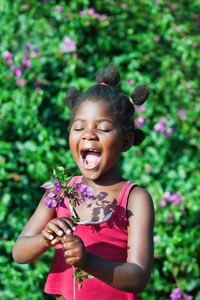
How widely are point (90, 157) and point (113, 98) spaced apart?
27 centimetres

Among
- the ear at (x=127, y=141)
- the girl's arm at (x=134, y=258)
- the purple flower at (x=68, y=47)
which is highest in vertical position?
the purple flower at (x=68, y=47)

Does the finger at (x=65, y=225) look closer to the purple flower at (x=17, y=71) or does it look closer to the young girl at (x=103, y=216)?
the young girl at (x=103, y=216)

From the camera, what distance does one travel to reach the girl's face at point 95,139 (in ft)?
6.12

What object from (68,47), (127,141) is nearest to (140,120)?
(68,47)

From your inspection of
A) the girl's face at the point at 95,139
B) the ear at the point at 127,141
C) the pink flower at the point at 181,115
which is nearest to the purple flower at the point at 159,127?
the pink flower at the point at 181,115

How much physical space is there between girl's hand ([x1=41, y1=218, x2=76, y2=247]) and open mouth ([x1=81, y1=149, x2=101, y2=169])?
0.96ft

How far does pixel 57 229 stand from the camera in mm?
1611

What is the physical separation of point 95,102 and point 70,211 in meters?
0.44

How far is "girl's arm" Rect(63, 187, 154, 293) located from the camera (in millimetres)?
1621

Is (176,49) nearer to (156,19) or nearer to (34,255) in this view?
(156,19)

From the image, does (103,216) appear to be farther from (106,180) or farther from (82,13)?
(82,13)

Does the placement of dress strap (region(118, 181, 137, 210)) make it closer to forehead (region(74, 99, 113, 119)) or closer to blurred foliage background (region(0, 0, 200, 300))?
forehead (region(74, 99, 113, 119))

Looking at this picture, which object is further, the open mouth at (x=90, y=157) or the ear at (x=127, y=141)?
the ear at (x=127, y=141)

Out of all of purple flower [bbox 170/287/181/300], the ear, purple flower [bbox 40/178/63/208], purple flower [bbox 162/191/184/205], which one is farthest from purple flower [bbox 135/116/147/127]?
purple flower [bbox 40/178/63/208]
